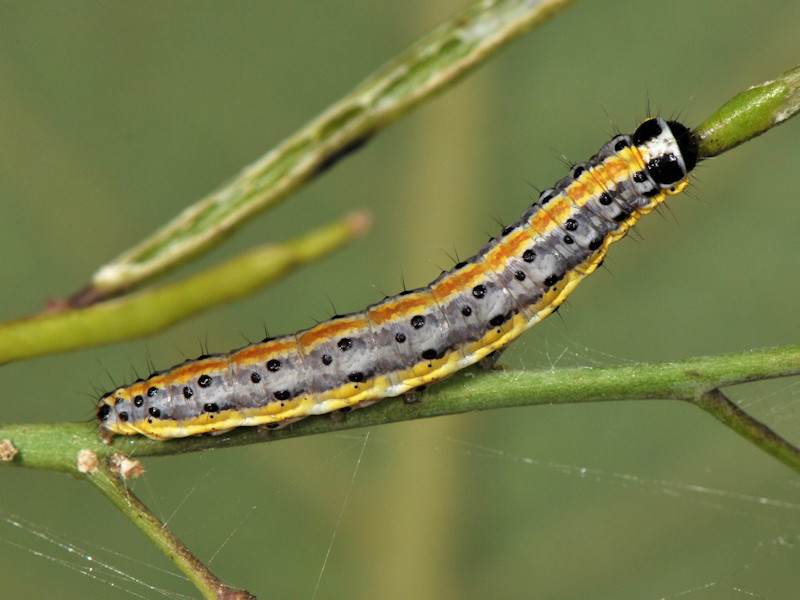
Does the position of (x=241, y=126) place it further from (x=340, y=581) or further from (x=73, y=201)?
(x=340, y=581)

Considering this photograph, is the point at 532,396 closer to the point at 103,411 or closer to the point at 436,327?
the point at 436,327

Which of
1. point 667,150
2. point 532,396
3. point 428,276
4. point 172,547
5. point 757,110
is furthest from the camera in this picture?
point 428,276

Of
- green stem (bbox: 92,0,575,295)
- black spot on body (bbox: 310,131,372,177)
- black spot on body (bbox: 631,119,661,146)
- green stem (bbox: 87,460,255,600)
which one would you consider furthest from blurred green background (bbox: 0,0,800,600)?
black spot on body (bbox: 310,131,372,177)

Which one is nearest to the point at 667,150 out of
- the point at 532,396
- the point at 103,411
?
the point at 532,396

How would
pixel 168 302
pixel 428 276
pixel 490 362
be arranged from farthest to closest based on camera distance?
pixel 428 276
pixel 490 362
pixel 168 302

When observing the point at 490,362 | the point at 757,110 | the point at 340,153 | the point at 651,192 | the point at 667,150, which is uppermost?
the point at 667,150

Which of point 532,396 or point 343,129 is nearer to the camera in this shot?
point 343,129

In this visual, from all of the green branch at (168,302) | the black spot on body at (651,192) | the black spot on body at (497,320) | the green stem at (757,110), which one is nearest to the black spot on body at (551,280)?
the black spot on body at (497,320)
